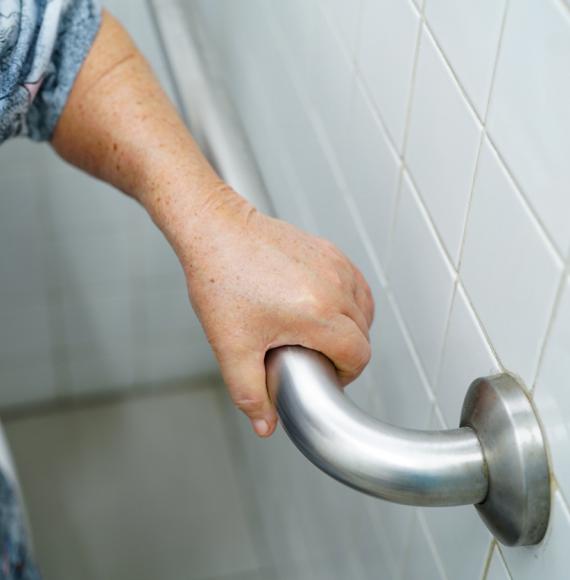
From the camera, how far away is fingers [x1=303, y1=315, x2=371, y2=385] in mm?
525

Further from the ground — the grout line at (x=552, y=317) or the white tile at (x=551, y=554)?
the grout line at (x=552, y=317)

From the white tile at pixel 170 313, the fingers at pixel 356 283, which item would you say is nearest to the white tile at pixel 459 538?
the fingers at pixel 356 283

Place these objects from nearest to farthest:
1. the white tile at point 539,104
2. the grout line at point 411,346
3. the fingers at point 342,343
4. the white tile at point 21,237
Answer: the white tile at point 539,104, the fingers at point 342,343, the grout line at point 411,346, the white tile at point 21,237

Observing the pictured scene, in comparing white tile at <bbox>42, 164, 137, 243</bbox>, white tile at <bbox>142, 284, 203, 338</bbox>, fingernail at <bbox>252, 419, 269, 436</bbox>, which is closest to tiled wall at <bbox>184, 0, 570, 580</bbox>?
fingernail at <bbox>252, 419, 269, 436</bbox>

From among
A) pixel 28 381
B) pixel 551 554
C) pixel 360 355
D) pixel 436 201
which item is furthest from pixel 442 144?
pixel 28 381

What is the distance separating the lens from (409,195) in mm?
637

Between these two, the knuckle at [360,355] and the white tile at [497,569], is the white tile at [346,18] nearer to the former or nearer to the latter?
the knuckle at [360,355]

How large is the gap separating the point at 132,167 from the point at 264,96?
43 centimetres

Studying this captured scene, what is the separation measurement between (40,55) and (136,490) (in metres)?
1.03

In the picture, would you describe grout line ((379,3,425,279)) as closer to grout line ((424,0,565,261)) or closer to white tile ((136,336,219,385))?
grout line ((424,0,565,261))

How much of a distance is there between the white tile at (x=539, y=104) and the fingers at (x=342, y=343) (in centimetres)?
13

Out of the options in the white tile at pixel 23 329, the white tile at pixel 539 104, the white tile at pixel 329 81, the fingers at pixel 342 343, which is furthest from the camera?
the white tile at pixel 23 329

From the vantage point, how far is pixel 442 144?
0.57 m

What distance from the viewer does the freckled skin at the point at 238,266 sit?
529 mm
